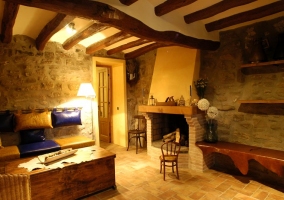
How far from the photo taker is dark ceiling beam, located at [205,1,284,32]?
8.64 ft

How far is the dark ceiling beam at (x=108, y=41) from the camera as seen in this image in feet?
11.6

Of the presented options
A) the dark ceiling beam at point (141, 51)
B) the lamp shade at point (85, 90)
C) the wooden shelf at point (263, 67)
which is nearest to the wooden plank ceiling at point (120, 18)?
the wooden shelf at point (263, 67)

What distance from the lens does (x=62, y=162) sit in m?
2.60

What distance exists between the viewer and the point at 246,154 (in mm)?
2896

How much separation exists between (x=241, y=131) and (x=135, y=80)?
9.73 ft

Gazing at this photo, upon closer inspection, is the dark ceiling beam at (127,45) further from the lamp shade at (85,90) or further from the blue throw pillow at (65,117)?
the blue throw pillow at (65,117)

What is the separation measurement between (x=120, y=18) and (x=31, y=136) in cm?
293

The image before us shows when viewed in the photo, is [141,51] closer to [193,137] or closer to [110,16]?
[193,137]

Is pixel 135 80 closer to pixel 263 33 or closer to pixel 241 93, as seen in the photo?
pixel 241 93

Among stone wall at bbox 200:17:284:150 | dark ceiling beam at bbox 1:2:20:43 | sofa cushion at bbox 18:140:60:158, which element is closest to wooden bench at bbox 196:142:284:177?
stone wall at bbox 200:17:284:150

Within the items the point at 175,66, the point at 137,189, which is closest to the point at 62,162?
the point at 137,189

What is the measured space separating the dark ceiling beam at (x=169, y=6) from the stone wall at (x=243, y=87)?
1578 millimetres

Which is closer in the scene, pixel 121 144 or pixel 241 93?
pixel 241 93

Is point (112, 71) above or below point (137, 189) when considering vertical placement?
above
